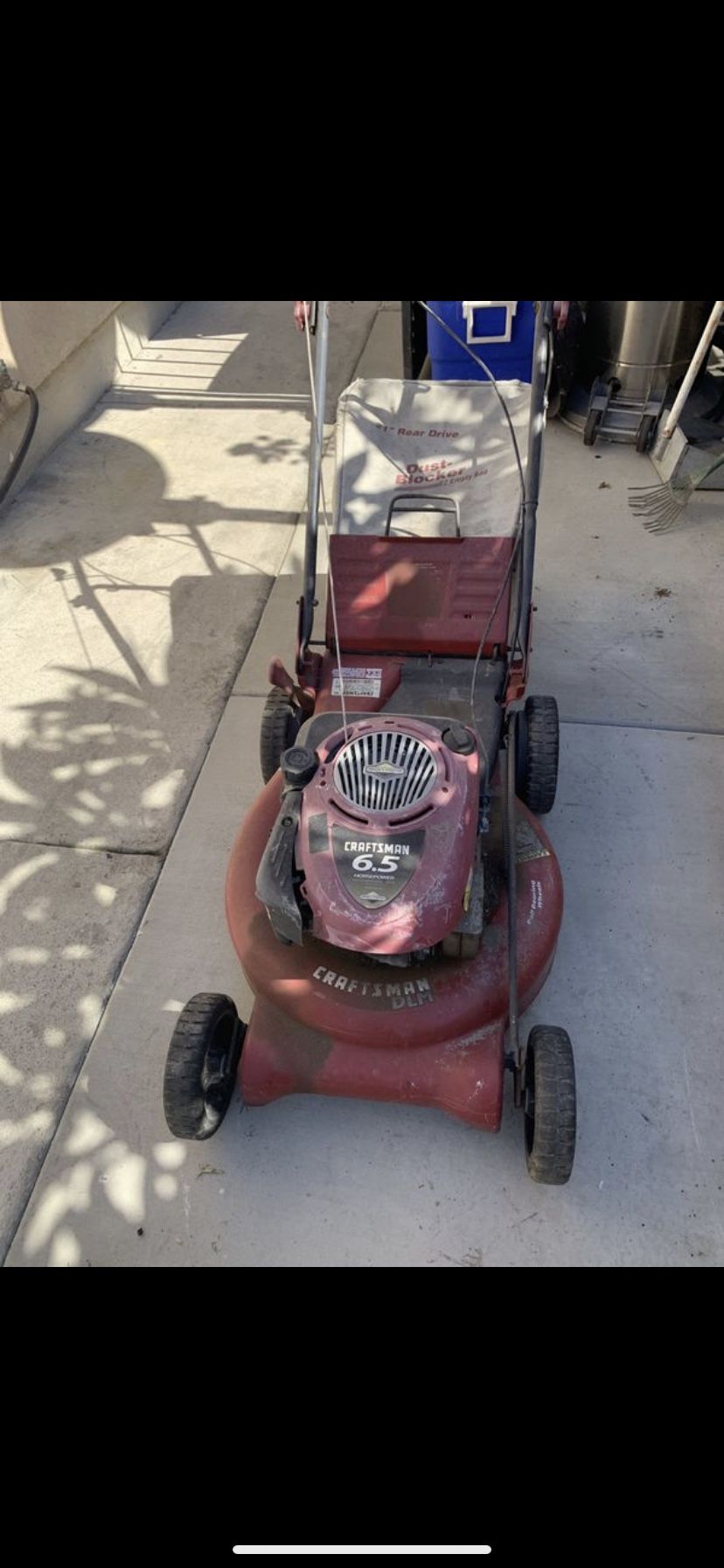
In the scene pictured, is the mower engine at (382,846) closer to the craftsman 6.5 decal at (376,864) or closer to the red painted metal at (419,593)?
the craftsman 6.5 decal at (376,864)

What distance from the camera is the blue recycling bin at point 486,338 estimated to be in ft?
17.4

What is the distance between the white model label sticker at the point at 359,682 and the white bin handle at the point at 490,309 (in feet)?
9.16

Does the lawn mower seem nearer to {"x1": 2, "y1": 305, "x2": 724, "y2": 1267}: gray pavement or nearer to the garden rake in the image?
{"x1": 2, "y1": 305, "x2": 724, "y2": 1267}: gray pavement

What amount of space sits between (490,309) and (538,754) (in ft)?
10.1

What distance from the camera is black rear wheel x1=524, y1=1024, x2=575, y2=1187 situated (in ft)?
8.27

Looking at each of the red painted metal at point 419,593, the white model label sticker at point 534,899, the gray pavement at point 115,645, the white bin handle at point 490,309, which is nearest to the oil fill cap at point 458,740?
the white model label sticker at point 534,899

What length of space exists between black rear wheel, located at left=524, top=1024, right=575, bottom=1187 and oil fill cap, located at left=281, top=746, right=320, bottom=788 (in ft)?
3.26

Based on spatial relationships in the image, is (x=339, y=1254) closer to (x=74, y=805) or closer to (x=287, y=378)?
(x=74, y=805)

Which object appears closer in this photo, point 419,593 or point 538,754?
point 538,754

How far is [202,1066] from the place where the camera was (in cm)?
268

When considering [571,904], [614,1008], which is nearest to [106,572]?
[571,904]

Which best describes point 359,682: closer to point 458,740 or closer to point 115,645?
point 458,740

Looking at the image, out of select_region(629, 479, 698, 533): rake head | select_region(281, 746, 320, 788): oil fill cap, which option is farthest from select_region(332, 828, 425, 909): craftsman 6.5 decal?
select_region(629, 479, 698, 533): rake head

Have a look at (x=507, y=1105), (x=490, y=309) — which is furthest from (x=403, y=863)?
(x=490, y=309)
